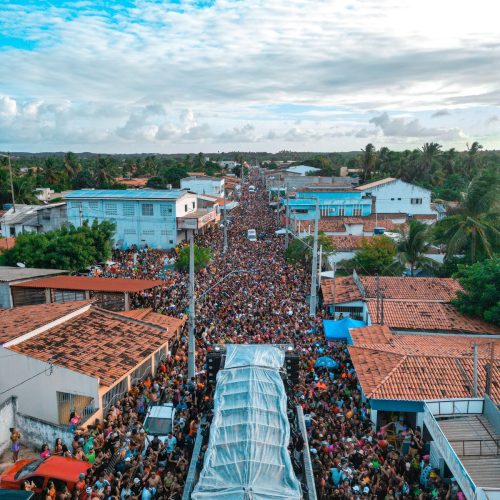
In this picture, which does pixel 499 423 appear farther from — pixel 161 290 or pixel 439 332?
pixel 161 290

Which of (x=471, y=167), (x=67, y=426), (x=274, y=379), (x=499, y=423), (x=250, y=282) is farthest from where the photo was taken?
(x=471, y=167)

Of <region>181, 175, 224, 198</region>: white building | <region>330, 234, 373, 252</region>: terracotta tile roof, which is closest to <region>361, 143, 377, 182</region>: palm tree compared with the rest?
<region>181, 175, 224, 198</region>: white building

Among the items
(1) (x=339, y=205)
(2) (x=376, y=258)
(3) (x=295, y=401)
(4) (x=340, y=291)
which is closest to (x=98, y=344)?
(3) (x=295, y=401)

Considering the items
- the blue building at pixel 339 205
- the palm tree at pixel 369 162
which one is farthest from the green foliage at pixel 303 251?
the palm tree at pixel 369 162

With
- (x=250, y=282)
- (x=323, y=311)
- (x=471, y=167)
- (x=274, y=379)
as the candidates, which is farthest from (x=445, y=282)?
(x=471, y=167)

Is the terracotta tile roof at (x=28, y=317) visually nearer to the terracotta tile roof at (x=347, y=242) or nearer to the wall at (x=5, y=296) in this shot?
the wall at (x=5, y=296)

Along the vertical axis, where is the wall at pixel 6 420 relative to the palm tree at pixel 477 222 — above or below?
below
